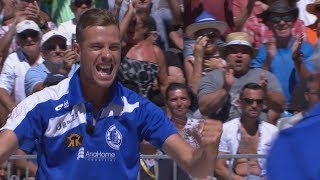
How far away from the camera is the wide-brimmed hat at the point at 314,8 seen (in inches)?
337

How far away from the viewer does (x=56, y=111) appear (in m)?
4.32

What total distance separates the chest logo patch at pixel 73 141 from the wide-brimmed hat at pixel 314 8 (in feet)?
15.8

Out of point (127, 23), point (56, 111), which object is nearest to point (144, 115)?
point (56, 111)

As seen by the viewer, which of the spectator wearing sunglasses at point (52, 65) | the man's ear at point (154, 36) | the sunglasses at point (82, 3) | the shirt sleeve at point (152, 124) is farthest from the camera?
the sunglasses at point (82, 3)

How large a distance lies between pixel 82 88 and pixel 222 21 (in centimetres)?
454

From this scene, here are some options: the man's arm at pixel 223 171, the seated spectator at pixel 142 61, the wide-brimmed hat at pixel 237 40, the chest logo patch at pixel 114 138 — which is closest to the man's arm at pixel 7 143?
the chest logo patch at pixel 114 138

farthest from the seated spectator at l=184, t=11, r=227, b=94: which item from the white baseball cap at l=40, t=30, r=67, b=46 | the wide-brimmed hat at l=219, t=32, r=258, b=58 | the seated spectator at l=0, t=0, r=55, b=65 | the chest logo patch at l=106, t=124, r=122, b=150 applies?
the chest logo patch at l=106, t=124, r=122, b=150

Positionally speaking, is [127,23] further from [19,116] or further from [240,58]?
[19,116]

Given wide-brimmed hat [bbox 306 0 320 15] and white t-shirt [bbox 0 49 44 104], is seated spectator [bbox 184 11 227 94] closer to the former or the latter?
wide-brimmed hat [bbox 306 0 320 15]

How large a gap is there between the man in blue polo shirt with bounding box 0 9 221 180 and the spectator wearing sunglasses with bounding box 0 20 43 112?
3.72 m

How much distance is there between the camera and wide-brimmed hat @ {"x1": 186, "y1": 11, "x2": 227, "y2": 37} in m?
8.54

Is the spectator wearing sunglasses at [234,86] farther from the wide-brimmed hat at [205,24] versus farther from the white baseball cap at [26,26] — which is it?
the white baseball cap at [26,26]

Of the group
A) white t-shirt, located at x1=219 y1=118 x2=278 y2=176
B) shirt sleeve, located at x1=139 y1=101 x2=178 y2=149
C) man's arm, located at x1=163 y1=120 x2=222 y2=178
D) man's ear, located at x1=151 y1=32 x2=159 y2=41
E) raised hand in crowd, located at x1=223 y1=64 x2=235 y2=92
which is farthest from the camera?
man's ear, located at x1=151 y1=32 x2=159 y2=41

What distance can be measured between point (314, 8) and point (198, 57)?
1398mm
